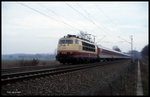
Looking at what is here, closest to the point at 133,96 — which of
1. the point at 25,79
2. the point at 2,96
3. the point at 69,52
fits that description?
the point at 2,96

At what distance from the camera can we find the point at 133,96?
880 cm

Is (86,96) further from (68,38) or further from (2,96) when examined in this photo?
(68,38)

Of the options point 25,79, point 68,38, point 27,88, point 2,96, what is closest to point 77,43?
point 68,38

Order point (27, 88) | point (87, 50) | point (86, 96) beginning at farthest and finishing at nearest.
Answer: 1. point (87, 50)
2. point (27, 88)
3. point (86, 96)

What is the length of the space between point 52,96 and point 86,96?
1529 mm

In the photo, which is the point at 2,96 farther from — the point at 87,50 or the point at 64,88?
the point at 87,50

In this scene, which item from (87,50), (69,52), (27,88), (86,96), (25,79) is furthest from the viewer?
(87,50)

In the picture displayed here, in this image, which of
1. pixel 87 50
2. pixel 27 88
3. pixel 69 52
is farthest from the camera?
pixel 87 50

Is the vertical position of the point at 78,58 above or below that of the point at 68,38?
below

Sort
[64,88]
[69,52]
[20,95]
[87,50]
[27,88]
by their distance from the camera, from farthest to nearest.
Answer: [87,50] → [69,52] → [64,88] → [27,88] → [20,95]

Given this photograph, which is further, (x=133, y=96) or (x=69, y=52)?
(x=69, y=52)

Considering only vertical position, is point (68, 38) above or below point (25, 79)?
above

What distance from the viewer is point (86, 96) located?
7.61 meters

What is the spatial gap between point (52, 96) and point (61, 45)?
66.7 feet
